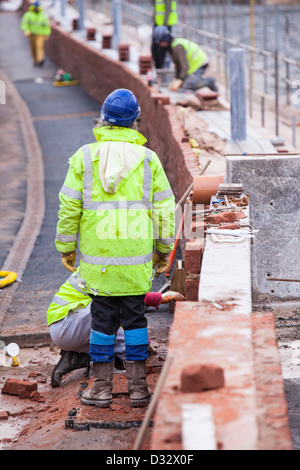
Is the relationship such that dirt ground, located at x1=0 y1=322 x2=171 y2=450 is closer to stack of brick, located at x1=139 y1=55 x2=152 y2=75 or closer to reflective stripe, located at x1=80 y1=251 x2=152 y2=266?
reflective stripe, located at x1=80 y1=251 x2=152 y2=266

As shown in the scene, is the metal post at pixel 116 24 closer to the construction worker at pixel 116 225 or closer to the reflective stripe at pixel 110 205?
the construction worker at pixel 116 225

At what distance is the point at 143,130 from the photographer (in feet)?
53.0

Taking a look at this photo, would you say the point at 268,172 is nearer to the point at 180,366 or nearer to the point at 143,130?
the point at 180,366

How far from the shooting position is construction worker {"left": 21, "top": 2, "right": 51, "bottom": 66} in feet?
96.3

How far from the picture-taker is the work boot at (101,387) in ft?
18.3

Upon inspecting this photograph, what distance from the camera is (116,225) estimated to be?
5.32 meters

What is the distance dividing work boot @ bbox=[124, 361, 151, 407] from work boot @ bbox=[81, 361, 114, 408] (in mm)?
127

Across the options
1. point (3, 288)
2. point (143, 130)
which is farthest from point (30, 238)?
point (143, 130)

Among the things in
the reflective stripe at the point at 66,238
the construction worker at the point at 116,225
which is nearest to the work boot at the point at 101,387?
the construction worker at the point at 116,225

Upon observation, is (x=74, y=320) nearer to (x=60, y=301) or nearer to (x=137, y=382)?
(x=60, y=301)

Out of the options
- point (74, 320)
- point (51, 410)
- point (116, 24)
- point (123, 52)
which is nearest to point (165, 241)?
point (74, 320)

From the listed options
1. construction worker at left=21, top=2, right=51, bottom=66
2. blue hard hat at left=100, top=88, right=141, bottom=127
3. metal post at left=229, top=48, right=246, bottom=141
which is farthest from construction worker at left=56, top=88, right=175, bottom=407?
construction worker at left=21, top=2, right=51, bottom=66
